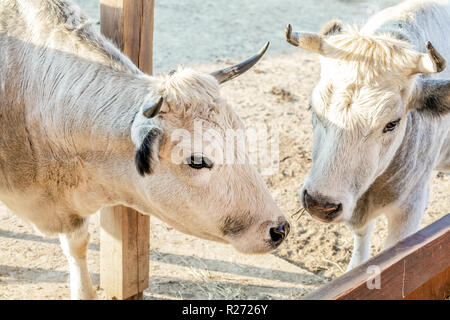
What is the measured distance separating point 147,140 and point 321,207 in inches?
50.4

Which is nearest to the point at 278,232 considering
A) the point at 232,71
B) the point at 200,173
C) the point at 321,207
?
the point at 321,207

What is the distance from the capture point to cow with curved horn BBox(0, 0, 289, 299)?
266cm

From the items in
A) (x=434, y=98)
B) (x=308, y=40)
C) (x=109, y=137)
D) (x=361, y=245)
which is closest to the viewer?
(x=109, y=137)

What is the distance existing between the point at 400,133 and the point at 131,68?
1865 mm

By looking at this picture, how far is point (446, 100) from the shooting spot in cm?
330

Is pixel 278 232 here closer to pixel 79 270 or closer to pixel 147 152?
pixel 147 152

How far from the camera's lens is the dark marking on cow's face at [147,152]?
2.45 metres

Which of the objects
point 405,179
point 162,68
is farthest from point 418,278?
point 162,68

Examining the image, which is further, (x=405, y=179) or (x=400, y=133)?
(x=405, y=179)

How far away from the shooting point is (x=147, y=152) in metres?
2.44

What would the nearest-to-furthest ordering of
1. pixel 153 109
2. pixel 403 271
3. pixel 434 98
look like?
pixel 403 271, pixel 153 109, pixel 434 98

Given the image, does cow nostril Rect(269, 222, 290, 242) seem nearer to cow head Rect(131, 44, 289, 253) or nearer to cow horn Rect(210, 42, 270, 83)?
cow head Rect(131, 44, 289, 253)

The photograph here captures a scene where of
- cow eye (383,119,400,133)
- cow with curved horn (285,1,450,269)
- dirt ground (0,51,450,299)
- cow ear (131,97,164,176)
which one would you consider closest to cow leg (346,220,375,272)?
dirt ground (0,51,450,299)

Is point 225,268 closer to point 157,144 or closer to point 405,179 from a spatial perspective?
point 405,179
